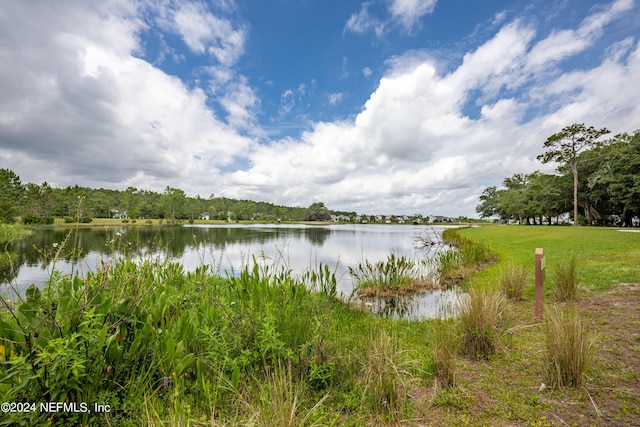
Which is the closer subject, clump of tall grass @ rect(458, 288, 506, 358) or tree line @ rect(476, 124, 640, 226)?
clump of tall grass @ rect(458, 288, 506, 358)

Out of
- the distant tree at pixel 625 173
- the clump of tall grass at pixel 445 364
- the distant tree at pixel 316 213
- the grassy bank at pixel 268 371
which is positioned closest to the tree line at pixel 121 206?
the distant tree at pixel 316 213

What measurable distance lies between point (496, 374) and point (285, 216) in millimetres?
119674

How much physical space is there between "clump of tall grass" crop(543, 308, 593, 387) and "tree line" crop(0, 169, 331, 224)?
9.97m

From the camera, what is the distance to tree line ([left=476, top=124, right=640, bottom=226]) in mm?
31688

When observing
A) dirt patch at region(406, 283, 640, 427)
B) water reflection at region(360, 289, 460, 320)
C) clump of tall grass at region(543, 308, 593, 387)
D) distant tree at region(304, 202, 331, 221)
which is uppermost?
distant tree at region(304, 202, 331, 221)

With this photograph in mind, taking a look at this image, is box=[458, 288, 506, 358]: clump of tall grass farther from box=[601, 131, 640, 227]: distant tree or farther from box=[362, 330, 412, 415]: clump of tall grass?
box=[601, 131, 640, 227]: distant tree

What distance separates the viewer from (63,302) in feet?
8.50

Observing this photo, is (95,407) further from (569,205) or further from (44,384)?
(569,205)

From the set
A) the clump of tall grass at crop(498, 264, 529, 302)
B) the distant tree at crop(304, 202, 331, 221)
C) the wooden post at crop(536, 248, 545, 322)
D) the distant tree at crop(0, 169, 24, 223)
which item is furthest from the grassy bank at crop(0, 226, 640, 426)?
the distant tree at crop(304, 202, 331, 221)

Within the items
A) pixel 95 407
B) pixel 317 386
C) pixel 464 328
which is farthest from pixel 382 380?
pixel 95 407

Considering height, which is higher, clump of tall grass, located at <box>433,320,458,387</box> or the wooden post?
the wooden post

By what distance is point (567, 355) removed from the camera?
318 cm

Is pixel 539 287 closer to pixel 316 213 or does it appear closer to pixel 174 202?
pixel 174 202

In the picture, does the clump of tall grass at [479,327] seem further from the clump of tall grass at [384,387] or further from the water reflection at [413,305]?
the water reflection at [413,305]
